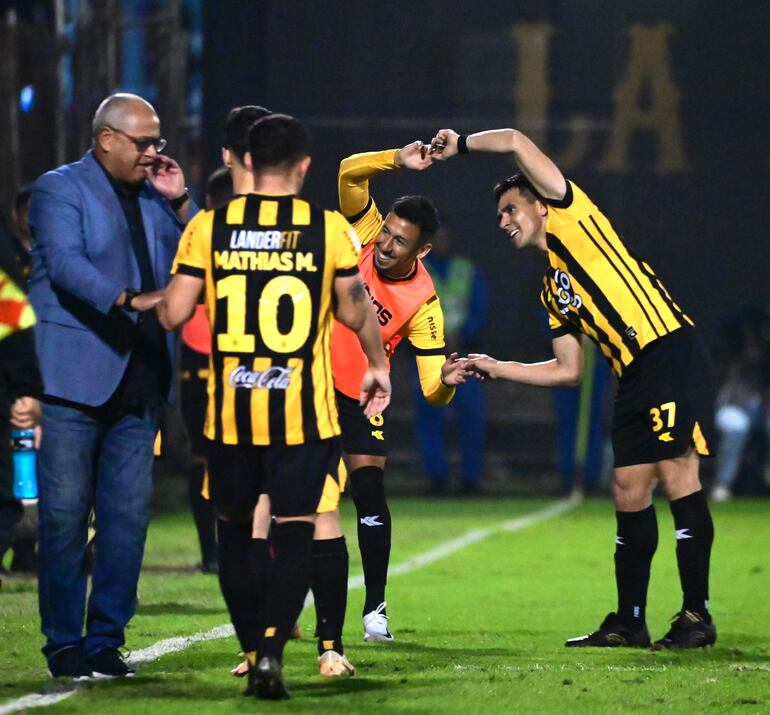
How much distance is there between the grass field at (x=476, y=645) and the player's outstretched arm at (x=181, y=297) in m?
1.19

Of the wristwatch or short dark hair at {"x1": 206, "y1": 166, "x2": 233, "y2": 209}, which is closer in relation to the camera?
the wristwatch

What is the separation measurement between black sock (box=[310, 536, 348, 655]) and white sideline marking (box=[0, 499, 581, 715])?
69 centimetres

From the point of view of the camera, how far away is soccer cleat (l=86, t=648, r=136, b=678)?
19.6 feet

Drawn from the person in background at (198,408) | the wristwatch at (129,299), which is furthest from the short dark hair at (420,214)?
the person in background at (198,408)

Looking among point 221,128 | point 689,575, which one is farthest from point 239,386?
point 221,128

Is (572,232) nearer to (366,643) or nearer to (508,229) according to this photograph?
(508,229)

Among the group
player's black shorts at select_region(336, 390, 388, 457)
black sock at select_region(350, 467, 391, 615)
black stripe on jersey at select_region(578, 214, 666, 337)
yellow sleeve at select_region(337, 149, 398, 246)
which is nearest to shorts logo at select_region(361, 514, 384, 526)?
black sock at select_region(350, 467, 391, 615)

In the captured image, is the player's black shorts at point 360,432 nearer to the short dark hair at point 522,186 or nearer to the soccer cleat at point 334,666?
the short dark hair at point 522,186

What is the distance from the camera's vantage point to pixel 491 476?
56.5 ft

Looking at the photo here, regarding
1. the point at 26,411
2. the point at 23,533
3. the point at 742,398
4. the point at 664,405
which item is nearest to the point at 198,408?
the point at 23,533

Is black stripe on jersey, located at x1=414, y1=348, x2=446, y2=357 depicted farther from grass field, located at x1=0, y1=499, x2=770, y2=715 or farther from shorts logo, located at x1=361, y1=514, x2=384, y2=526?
grass field, located at x1=0, y1=499, x2=770, y2=715

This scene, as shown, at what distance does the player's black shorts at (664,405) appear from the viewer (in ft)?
23.8

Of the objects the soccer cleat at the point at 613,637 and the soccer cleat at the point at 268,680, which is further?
the soccer cleat at the point at 613,637

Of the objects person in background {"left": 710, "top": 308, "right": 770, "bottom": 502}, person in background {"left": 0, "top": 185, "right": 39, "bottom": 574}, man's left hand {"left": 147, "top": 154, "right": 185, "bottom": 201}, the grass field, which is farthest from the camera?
person in background {"left": 710, "top": 308, "right": 770, "bottom": 502}
